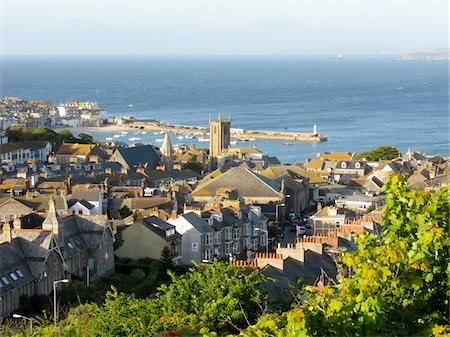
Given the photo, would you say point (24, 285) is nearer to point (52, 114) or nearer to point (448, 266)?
point (448, 266)

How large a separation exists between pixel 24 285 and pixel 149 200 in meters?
15.1

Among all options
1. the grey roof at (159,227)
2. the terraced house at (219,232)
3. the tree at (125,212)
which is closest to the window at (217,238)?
the terraced house at (219,232)

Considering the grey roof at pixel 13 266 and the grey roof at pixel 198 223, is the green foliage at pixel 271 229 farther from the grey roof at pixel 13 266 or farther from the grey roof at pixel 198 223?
the grey roof at pixel 13 266

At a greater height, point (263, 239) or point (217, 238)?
point (217, 238)

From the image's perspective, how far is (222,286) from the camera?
1620cm

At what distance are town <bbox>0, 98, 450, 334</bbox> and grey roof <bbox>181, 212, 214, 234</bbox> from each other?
0.06 m

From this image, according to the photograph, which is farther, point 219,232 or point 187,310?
point 219,232

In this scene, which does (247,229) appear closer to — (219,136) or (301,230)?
(301,230)

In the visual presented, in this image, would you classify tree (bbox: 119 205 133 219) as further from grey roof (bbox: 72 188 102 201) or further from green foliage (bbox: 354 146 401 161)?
green foliage (bbox: 354 146 401 161)

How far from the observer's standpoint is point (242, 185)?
44.6 metres

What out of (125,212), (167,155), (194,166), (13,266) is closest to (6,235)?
(13,266)

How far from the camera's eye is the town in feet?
83.2

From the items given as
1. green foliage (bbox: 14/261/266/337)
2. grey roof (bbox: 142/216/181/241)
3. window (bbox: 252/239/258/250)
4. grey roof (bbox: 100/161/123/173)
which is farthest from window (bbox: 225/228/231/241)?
grey roof (bbox: 100/161/123/173)

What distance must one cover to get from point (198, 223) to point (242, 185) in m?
11.9
